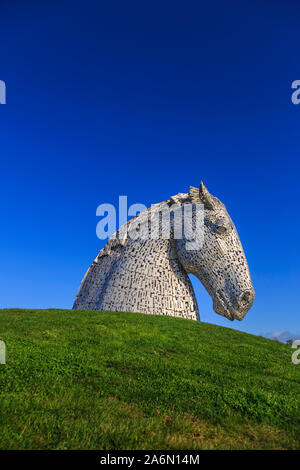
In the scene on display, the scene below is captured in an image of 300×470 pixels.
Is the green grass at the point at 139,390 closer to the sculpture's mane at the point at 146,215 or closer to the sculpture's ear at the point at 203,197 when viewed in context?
the sculpture's mane at the point at 146,215

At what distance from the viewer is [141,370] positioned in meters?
5.63

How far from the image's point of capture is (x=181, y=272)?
1030cm

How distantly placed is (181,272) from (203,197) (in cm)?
257

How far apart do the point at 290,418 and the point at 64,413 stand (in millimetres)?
3219

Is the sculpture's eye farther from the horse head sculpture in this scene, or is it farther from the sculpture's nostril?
the sculpture's nostril

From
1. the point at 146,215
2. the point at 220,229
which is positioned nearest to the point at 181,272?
the point at 220,229

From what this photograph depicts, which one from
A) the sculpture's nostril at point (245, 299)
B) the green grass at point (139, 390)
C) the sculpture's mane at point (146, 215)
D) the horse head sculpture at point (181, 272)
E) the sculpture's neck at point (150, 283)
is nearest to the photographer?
the green grass at point (139, 390)

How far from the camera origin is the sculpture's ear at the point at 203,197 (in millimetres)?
9992

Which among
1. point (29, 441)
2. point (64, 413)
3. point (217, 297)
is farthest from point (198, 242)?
point (29, 441)

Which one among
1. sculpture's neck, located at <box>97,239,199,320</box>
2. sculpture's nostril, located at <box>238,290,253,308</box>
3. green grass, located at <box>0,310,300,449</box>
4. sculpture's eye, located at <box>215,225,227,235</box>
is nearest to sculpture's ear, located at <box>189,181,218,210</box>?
sculpture's eye, located at <box>215,225,227,235</box>

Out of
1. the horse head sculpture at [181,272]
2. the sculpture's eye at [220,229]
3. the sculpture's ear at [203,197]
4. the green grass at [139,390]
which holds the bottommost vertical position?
the green grass at [139,390]

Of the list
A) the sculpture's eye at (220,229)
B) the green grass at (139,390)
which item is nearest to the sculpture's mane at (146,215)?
the sculpture's eye at (220,229)

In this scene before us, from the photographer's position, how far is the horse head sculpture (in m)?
9.60

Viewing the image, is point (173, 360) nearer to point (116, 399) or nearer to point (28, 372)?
point (116, 399)
